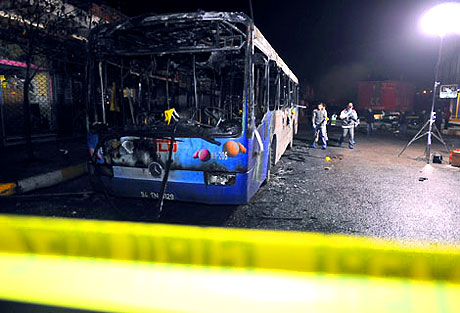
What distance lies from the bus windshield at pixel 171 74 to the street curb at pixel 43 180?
2.52 m

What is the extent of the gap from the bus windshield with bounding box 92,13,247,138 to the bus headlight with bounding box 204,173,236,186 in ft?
1.75

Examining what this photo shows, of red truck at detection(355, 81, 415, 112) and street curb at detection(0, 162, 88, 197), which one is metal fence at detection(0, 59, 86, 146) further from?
red truck at detection(355, 81, 415, 112)

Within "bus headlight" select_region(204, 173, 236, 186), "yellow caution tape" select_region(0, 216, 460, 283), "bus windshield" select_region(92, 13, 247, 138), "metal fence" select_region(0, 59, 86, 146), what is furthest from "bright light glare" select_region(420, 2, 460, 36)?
"metal fence" select_region(0, 59, 86, 146)

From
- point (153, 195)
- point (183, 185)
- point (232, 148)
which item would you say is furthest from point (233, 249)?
point (153, 195)

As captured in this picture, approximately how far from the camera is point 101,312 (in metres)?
1.64

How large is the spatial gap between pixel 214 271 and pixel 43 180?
571 centimetres

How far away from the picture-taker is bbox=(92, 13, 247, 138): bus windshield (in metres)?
4.03

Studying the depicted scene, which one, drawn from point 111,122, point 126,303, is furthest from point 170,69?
point 126,303

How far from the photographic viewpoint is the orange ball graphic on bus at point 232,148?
385 cm

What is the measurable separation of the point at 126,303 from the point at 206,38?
4154 millimetres

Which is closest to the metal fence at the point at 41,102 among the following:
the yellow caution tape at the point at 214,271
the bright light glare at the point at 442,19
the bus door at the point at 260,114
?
the bus door at the point at 260,114

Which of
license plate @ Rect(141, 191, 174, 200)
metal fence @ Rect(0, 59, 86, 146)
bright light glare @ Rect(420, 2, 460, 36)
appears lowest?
license plate @ Rect(141, 191, 174, 200)

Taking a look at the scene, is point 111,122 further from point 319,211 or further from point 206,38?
point 319,211

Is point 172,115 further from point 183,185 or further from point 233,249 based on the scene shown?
point 233,249
